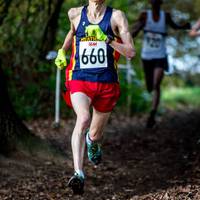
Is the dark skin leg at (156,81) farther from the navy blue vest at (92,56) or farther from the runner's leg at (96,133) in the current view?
the navy blue vest at (92,56)

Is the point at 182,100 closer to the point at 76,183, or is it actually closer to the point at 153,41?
the point at 153,41

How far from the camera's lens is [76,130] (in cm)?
526

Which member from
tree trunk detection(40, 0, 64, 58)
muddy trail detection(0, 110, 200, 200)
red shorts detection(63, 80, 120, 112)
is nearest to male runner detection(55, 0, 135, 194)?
red shorts detection(63, 80, 120, 112)

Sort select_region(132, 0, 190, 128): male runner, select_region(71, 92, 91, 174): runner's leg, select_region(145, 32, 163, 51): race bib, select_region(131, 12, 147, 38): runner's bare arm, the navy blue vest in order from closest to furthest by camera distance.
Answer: select_region(71, 92, 91, 174): runner's leg
the navy blue vest
select_region(131, 12, 147, 38): runner's bare arm
select_region(132, 0, 190, 128): male runner
select_region(145, 32, 163, 51): race bib

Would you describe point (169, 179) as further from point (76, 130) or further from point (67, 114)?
point (67, 114)

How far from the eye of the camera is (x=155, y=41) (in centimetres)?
981

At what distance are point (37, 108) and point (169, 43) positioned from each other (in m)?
10.2

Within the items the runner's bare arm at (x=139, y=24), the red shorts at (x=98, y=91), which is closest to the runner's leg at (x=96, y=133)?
the red shorts at (x=98, y=91)

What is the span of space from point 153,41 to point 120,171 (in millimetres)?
3575

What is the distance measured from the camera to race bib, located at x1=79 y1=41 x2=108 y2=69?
536 centimetres

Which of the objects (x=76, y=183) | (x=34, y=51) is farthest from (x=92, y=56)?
(x=34, y=51)

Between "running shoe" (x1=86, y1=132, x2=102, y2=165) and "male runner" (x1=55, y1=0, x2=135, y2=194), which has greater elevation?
"male runner" (x1=55, y1=0, x2=135, y2=194)

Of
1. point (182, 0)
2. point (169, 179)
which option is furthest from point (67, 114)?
point (182, 0)

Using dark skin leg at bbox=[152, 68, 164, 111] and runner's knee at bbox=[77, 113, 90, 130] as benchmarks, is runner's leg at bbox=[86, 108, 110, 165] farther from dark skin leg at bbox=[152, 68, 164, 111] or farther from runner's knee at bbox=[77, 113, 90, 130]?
dark skin leg at bbox=[152, 68, 164, 111]
